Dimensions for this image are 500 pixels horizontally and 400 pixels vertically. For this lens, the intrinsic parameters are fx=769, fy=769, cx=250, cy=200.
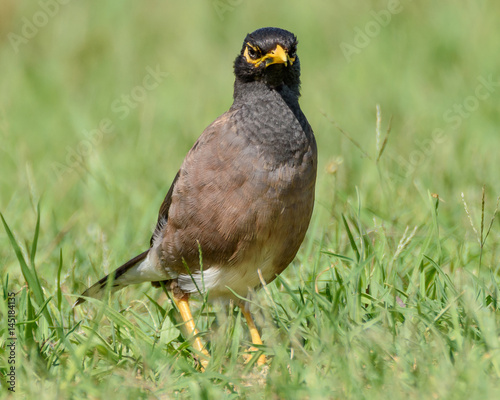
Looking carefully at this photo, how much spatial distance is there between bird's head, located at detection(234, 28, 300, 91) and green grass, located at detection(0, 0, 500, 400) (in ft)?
1.76

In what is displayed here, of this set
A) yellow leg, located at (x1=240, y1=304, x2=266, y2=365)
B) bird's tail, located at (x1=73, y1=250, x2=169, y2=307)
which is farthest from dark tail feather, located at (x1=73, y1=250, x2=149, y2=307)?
yellow leg, located at (x1=240, y1=304, x2=266, y2=365)

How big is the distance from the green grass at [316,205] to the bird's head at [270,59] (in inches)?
21.1

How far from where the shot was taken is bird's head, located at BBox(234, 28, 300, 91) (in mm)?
3824

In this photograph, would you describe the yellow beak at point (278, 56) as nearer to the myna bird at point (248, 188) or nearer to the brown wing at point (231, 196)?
the myna bird at point (248, 188)

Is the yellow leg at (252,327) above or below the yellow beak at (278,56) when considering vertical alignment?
below

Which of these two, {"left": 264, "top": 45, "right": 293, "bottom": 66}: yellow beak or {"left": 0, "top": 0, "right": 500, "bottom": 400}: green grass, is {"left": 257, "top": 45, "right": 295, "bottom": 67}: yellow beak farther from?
{"left": 0, "top": 0, "right": 500, "bottom": 400}: green grass

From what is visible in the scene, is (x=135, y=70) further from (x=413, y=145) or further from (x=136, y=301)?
(x=136, y=301)

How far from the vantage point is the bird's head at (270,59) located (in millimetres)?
3824

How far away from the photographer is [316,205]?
5438 mm

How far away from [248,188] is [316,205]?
6.08 feet

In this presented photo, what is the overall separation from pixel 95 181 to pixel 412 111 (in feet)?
9.63

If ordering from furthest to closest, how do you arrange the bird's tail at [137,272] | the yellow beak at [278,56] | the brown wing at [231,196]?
the bird's tail at [137,272] → the yellow beak at [278,56] → the brown wing at [231,196]

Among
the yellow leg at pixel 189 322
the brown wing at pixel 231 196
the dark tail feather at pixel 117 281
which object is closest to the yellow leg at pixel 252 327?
the yellow leg at pixel 189 322

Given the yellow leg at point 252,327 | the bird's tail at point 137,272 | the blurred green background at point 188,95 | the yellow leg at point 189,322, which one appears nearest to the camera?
the yellow leg at point 189,322
